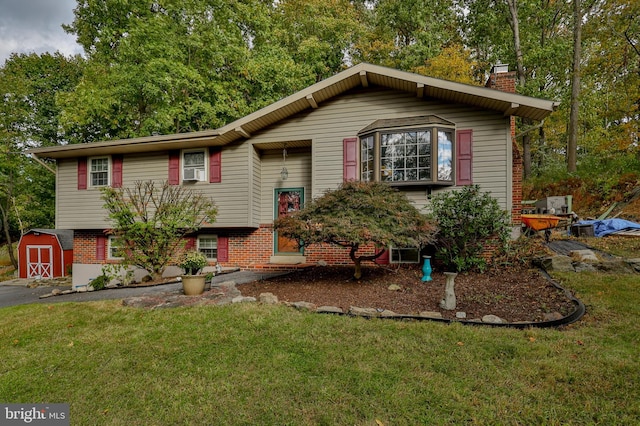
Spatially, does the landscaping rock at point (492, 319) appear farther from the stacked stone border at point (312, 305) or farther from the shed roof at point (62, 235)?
the shed roof at point (62, 235)

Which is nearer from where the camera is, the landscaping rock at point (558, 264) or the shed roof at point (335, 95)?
the landscaping rock at point (558, 264)

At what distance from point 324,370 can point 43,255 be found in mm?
15104

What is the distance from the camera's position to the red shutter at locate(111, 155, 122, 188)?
10.1m

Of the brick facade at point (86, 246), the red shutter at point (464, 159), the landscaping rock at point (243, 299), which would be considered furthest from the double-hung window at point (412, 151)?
the brick facade at point (86, 246)

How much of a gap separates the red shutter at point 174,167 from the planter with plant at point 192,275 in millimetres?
3873

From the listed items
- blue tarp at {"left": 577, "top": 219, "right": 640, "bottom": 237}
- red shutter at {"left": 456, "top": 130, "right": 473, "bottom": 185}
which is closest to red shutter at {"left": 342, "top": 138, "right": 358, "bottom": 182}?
red shutter at {"left": 456, "top": 130, "right": 473, "bottom": 185}

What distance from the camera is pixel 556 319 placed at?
4082 mm

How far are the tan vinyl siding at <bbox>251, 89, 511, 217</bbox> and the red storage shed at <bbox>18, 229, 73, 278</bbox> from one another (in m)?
10.3

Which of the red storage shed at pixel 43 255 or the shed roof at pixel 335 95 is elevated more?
the shed roof at pixel 335 95

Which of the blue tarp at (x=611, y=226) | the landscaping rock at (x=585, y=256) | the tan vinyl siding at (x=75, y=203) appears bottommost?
the landscaping rock at (x=585, y=256)

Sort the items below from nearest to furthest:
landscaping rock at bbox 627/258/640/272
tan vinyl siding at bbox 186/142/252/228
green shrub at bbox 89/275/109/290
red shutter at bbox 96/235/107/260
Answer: landscaping rock at bbox 627/258/640/272 → green shrub at bbox 89/275/109/290 → tan vinyl siding at bbox 186/142/252/228 → red shutter at bbox 96/235/107/260

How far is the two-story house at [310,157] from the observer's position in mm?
7605

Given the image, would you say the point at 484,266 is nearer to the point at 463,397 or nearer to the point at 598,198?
the point at 463,397

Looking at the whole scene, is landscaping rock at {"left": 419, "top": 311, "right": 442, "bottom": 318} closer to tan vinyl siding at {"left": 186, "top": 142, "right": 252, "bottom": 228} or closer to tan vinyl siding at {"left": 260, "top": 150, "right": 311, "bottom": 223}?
tan vinyl siding at {"left": 260, "top": 150, "right": 311, "bottom": 223}
